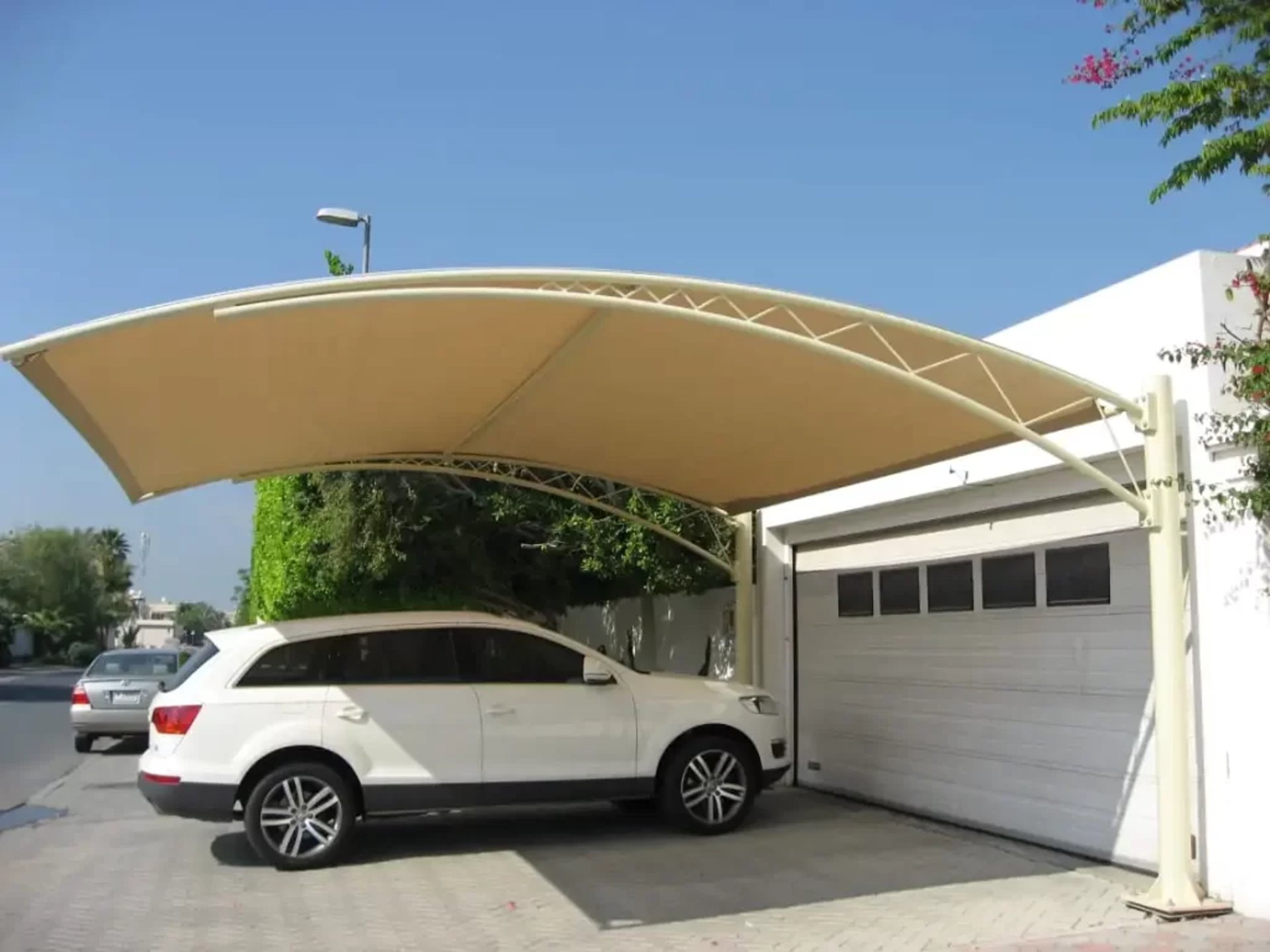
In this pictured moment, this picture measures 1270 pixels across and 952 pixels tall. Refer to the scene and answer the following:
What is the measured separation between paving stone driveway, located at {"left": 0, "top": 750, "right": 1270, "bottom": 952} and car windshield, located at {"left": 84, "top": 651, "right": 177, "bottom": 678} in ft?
25.0

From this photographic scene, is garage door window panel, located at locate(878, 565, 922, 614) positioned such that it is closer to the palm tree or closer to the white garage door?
the white garage door

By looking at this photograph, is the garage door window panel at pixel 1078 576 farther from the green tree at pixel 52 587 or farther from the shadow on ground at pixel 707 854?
the green tree at pixel 52 587

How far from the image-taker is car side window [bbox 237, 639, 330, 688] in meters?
8.59

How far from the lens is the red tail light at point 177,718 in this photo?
8336mm

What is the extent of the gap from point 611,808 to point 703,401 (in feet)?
13.3

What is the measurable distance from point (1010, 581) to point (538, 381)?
3858 millimetres

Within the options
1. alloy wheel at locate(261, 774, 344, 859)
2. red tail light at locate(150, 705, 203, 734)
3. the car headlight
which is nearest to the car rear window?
red tail light at locate(150, 705, 203, 734)

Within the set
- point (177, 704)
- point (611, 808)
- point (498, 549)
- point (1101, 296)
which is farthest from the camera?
point (498, 549)

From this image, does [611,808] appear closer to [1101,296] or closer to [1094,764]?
[1094,764]

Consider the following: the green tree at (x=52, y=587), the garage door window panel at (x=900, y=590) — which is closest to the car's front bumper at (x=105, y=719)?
the garage door window panel at (x=900, y=590)

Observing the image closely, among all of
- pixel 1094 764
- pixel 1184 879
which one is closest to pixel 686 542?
pixel 1094 764

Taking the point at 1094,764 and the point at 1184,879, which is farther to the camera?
the point at 1094,764

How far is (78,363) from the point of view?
6.33 metres

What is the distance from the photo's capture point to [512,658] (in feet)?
29.9
